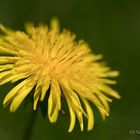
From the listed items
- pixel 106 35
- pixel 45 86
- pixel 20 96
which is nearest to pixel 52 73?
pixel 45 86

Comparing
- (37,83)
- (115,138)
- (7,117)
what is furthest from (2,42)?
(115,138)

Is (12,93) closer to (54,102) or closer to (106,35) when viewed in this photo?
(54,102)

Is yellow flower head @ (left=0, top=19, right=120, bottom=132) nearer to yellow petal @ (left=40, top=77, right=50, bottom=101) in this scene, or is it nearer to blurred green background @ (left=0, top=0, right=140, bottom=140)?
yellow petal @ (left=40, top=77, right=50, bottom=101)

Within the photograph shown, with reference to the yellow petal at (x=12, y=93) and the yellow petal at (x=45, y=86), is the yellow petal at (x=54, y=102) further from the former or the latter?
the yellow petal at (x=12, y=93)

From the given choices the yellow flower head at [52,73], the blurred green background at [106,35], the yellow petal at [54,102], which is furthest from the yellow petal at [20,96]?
the blurred green background at [106,35]

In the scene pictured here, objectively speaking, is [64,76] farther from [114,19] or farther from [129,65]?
[114,19]

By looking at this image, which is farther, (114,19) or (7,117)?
(114,19)
